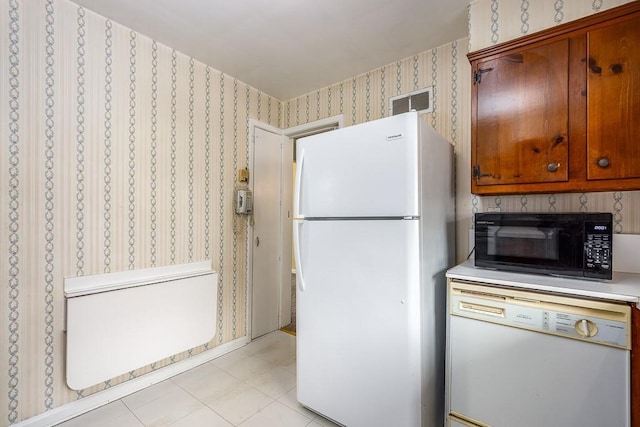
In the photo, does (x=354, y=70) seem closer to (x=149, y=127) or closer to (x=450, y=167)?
(x=450, y=167)

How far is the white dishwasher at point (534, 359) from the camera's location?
109 cm

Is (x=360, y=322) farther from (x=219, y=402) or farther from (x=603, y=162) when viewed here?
(x=603, y=162)

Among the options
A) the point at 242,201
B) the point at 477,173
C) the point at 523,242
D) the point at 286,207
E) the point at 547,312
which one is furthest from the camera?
the point at 286,207

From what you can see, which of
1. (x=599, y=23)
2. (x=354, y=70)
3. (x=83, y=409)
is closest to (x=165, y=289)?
(x=83, y=409)

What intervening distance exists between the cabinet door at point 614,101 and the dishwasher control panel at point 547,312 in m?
0.62

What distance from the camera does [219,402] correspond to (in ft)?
6.39

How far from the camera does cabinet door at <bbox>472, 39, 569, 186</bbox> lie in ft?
4.65

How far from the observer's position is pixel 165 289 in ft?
7.03

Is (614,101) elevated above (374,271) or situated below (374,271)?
above

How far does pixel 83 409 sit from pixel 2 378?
49 cm

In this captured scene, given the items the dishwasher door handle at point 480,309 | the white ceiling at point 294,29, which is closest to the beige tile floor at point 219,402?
the dishwasher door handle at point 480,309

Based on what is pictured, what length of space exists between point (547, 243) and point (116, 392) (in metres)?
2.78

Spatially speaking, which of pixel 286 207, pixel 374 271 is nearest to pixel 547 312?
pixel 374 271

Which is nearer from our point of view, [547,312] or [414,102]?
[547,312]
